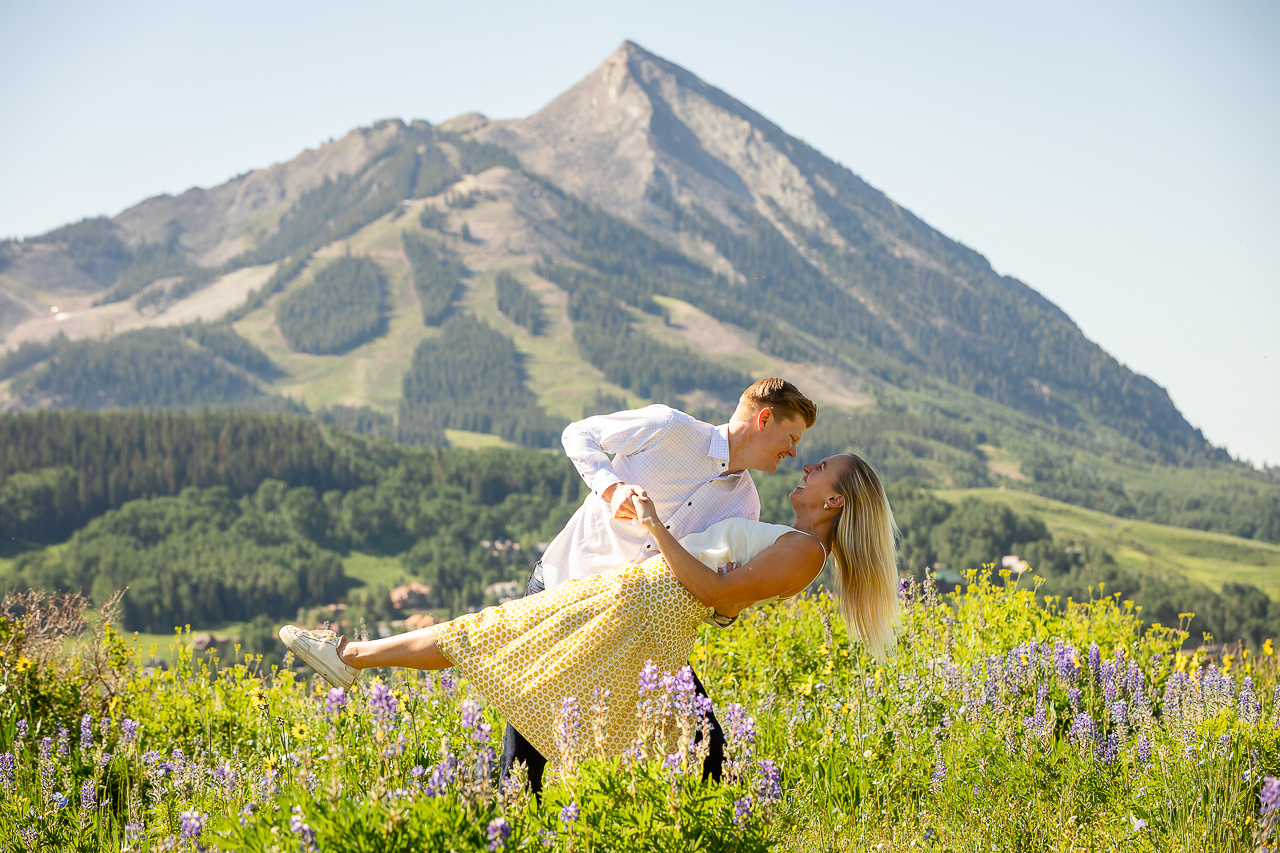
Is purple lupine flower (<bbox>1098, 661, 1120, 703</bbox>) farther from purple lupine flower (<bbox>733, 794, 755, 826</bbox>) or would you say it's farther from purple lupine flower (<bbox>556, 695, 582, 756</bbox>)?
purple lupine flower (<bbox>556, 695, 582, 756</bbox>)

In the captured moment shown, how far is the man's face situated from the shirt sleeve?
48cm

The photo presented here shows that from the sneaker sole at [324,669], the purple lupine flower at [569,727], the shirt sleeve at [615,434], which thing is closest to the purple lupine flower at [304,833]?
the purple lupine flower at [569,727]

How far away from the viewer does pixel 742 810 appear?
2934 millimetres

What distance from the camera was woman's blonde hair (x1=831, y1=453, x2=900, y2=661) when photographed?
4559 mm

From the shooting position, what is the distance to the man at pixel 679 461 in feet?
15.6

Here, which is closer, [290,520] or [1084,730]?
[1084,730]

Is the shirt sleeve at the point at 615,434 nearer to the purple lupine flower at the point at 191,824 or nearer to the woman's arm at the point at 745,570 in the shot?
the woman's arm at the point at 745,570

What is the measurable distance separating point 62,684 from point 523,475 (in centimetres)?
17287

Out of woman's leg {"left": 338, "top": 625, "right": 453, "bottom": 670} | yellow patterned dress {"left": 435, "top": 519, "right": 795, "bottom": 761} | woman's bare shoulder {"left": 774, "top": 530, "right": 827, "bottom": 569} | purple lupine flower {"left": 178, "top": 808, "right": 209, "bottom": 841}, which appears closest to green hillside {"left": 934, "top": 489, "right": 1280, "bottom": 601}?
woman's bare shoulder {"left": 774, "top": 530, "right": 827, "bottom": 569}

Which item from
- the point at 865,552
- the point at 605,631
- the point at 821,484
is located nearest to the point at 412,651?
the point at 605,631

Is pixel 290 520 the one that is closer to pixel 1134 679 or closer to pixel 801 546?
pixel 1134 679

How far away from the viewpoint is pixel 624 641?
155 inches

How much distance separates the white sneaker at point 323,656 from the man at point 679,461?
0.98m

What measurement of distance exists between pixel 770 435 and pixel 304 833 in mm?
3105
